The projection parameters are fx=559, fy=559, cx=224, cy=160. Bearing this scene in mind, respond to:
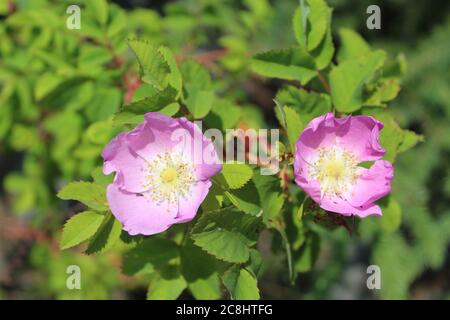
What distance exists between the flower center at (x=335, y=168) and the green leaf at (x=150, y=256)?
353 mm

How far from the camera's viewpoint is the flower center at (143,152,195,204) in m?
1.06

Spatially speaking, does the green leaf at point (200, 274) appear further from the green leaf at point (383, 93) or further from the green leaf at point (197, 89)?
the green leaf at point (383, 93)

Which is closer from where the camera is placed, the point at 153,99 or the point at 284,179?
the point at 153,99

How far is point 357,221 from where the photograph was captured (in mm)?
1218

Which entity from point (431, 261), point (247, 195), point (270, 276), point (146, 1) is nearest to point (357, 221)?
point (247, 195)

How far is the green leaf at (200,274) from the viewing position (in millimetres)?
1197

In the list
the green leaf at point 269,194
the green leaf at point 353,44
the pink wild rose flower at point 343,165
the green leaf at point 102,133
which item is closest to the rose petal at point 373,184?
the pink wild rose flower at point 343,165

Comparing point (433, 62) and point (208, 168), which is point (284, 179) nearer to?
point (208, 168)

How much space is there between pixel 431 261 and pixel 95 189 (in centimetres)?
140

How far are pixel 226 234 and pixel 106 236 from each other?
0.75 feet

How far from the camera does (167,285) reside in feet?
3.98

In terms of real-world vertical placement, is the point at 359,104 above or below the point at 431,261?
above

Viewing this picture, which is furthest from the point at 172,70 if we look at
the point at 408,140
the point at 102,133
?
the point at 408,140

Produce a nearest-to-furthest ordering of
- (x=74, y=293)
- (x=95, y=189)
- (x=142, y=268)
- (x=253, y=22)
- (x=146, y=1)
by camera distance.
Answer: (x=95, y=189)
(x=142, y=268)
(x=74, y=293)
(x=253, y=22)
(x=146, y=1)
